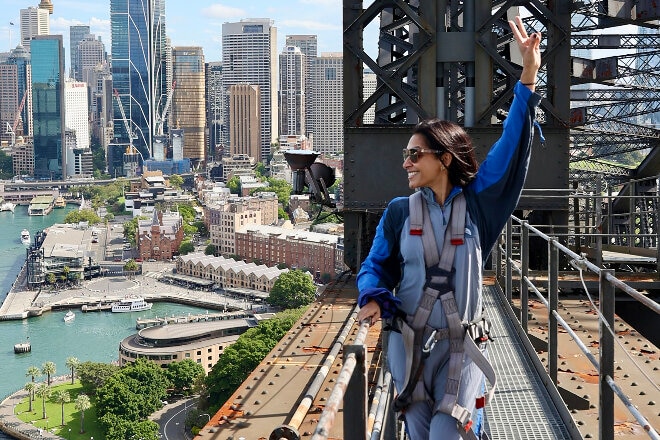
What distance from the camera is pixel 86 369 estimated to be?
38.8 metres

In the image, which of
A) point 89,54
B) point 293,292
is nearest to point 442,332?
point 293,292

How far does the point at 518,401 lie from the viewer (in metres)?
3.47

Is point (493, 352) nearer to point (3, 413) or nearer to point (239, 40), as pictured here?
point (3, 413)

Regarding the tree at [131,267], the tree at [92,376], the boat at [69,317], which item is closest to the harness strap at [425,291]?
the tree at [92,376]

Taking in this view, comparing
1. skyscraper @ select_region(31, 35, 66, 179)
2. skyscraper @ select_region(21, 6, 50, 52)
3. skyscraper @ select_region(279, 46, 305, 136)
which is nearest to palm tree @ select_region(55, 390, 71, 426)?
skyscraper @ select_region(279, 46, 305, 136)

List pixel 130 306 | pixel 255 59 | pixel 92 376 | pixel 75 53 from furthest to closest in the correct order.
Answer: pixel 75 53
pixel 255 59
pixel 130 306
pixel 92 376

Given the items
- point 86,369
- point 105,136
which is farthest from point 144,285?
point 105,136

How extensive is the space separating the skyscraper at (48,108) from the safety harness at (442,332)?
414ft

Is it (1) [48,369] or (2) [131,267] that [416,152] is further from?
(2) [131,267]

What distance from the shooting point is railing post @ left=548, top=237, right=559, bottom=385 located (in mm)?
3381

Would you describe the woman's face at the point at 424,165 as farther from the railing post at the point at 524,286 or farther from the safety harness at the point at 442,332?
the railing post at the point at 524,286

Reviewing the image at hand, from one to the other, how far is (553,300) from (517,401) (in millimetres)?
376

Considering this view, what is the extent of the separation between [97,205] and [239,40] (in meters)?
33.5

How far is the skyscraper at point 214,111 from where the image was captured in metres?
126
